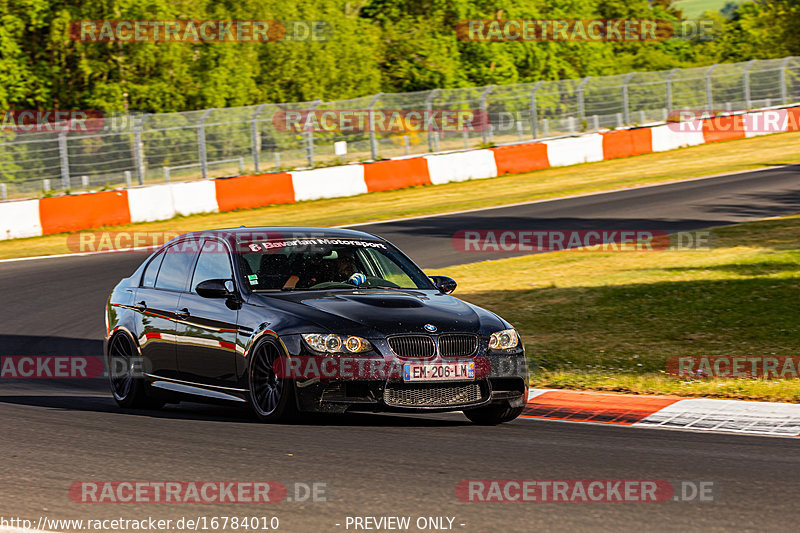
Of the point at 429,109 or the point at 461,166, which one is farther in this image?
the point at 429,109

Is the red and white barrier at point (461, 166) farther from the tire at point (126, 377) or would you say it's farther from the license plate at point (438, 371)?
the license plate at point (438, 371)

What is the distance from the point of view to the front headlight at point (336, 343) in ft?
25.2

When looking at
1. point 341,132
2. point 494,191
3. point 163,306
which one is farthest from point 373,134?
point 163,306

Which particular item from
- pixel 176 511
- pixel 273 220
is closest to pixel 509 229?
pixel 273 220

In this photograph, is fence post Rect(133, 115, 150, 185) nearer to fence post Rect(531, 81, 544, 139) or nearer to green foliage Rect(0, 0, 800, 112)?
fence post Rect(531, 81, 544, 139)

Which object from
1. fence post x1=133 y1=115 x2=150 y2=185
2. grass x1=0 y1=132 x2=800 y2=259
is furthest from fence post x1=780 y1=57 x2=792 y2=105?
fence post x1=133 y1=115 x2=150 y2=185

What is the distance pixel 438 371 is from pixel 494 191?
21.4 m

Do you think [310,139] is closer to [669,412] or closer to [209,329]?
[209,329]

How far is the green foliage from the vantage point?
41.0 meters

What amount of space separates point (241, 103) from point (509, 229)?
85.4 feet

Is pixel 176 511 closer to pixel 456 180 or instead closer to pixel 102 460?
pixel 102 460

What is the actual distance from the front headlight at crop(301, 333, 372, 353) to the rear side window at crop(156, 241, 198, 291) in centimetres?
197

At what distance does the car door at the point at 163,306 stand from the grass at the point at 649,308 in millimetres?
3221

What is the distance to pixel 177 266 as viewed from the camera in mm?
9508
